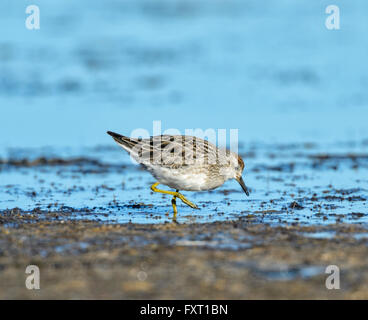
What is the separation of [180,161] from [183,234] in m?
2.46

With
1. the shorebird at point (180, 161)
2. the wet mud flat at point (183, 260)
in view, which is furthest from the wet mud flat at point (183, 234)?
the shorebird at point (180, 161)

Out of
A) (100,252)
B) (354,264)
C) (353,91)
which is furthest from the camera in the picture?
(353,91)

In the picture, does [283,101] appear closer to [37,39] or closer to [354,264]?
[37,39]

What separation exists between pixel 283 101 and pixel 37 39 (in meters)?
12.3

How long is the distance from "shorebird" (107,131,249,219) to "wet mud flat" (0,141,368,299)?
40cm

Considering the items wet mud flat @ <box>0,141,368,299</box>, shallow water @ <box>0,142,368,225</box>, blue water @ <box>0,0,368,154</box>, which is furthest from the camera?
blue water @ <box>0,0,368,154</box>

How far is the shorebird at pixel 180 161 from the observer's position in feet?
33.5

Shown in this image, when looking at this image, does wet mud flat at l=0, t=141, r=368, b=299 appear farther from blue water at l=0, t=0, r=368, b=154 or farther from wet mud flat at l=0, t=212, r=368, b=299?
blue water at l=0, t=0, r=368, b=154

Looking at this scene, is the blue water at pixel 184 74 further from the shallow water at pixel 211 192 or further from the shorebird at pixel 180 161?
the shorebird at pixel 180 161

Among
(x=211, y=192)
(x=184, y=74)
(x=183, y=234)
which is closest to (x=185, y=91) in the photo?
(x=184, y=74)

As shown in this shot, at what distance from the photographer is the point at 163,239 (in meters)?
7.66

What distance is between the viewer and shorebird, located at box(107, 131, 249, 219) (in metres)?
10.2

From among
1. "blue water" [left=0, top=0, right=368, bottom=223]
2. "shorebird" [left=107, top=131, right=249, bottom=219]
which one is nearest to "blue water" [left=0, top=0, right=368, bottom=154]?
"blue water" [left=0, top=0, right=368, bottom=223]
